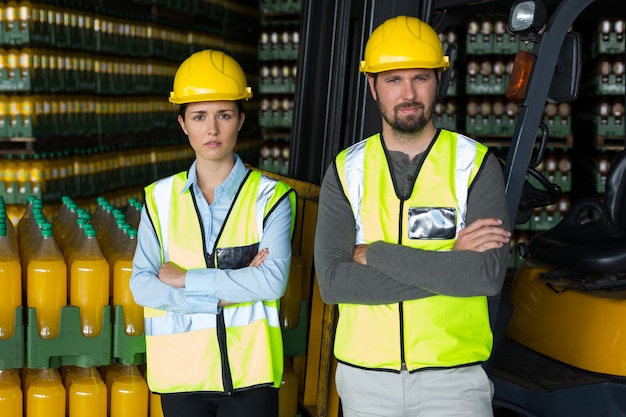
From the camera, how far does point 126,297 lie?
3777 millimetres

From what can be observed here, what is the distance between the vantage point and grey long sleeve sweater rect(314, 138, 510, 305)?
281 cm

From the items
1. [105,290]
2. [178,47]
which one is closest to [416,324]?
[105,290]

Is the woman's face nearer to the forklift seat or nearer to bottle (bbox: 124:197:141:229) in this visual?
bottle (bbox: 124:197:141:229)

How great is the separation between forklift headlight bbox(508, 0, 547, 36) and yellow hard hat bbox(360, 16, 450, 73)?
0.40 metres

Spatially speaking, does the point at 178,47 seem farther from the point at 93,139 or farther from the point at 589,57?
the point at 589,57

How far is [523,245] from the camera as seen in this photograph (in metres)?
4.40

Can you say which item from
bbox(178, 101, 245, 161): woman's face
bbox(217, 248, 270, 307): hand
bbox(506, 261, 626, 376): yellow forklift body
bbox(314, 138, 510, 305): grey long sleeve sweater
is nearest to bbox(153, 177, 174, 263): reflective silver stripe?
bbox(178, 101, 245, 161): woman's face

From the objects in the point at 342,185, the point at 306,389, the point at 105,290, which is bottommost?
the point at 306,389

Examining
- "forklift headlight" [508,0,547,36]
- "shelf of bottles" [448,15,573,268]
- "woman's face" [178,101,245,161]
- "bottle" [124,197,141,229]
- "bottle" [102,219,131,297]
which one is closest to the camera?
"woman's face" [178,101,245,161]

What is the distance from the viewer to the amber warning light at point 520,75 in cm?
353

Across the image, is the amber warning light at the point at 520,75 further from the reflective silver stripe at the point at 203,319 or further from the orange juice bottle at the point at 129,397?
the orange juice bottle at the point at 129,397

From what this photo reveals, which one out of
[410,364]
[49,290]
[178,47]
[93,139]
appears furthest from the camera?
[178,47]

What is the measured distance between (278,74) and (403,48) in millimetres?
8332

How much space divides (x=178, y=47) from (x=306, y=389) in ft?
25.2
